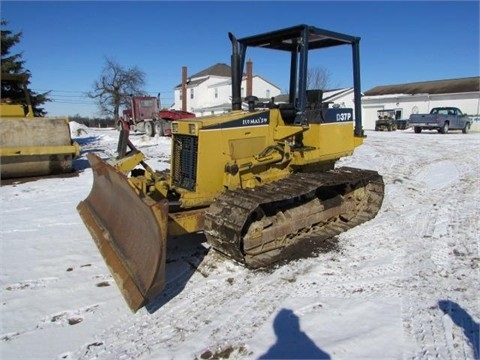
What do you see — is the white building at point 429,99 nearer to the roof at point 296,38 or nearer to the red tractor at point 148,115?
the red tractor at point 148,115

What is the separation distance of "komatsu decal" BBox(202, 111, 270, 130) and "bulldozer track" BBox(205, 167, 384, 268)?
81 centimetres

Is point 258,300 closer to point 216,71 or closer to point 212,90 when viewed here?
point 212,90

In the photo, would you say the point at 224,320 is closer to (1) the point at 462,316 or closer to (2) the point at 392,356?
(2) the point at 392,356

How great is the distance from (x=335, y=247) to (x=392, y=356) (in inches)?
91.3

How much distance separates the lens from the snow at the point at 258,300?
3.22 m

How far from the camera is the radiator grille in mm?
4914

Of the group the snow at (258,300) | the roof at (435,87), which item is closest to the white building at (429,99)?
the roof at (435,87)

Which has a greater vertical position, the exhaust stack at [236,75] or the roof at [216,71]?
the roof at [216,71]

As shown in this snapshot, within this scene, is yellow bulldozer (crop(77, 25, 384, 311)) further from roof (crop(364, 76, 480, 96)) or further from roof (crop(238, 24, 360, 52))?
roof (crop(364, 76, 480, 96))

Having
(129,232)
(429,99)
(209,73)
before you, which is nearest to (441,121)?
(429,99)

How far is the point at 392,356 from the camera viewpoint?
120 inches

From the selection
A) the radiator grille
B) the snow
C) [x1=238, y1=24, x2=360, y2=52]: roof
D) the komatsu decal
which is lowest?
the snow

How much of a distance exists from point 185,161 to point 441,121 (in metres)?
22.7

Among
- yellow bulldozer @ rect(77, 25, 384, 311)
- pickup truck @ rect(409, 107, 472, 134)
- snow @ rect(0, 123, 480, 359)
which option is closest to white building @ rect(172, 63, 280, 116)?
pickup truck @ rect(409, 107, 472, 134)
